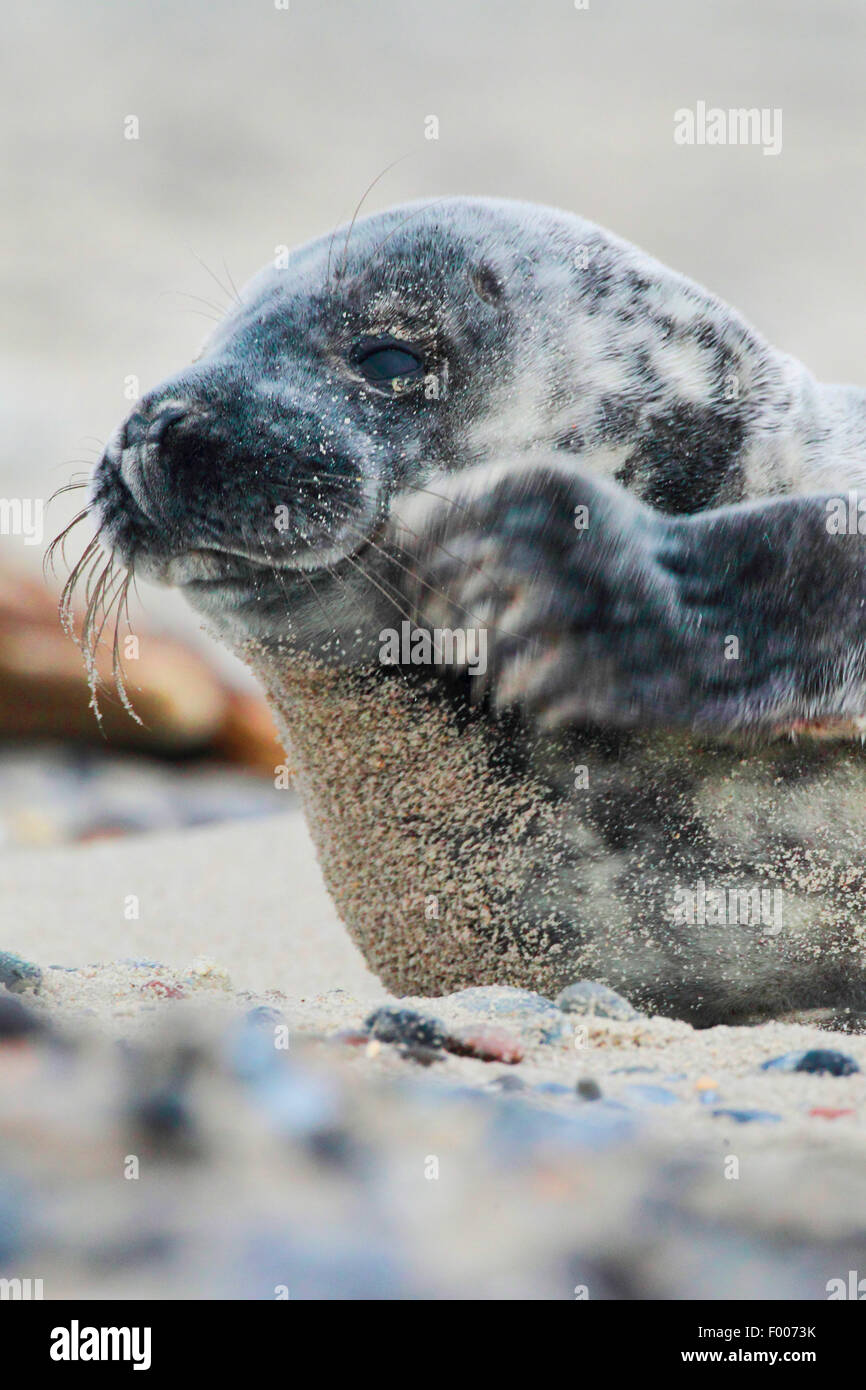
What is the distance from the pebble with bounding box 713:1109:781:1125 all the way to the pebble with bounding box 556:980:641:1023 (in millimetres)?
504

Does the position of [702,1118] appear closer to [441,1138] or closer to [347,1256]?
[441,1138]

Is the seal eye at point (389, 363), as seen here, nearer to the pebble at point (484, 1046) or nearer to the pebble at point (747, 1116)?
the pebble at point (484, 1046)

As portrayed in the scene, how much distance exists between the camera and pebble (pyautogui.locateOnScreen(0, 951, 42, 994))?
1.95 m

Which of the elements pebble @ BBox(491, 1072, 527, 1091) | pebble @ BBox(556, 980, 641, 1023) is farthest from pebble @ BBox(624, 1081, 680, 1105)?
pebble @ BBox(556, 980, 641, 1023)

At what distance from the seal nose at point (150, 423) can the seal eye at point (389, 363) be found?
32 centimetres

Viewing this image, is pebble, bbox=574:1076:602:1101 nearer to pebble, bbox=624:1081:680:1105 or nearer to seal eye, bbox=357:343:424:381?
pebble, bbox=624:1081:680:1105

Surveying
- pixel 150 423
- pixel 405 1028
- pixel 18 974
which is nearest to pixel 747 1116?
pixel 405 1028

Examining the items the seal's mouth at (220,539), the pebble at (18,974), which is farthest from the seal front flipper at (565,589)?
the pebble at (18,974)

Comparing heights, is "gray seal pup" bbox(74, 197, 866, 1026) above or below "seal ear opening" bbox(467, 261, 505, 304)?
below

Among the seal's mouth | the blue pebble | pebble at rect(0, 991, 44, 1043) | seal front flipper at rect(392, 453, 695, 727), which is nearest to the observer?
pebble at rect(0, 991, 44, 1043)

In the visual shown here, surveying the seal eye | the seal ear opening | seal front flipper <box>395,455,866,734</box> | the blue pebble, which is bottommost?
the blue pebble

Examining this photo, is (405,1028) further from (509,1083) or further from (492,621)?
(492,621)

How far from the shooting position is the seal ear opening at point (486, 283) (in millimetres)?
2514

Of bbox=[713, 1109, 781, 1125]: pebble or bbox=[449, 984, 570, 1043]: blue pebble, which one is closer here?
bbox=[713, 1109, 781, 1125]: pebble
